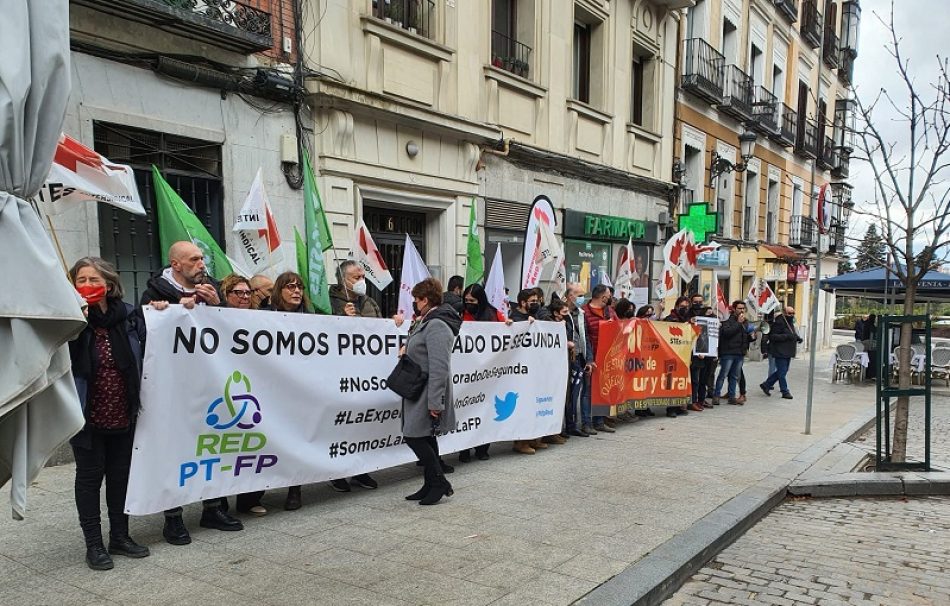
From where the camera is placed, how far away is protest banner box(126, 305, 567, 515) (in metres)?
4.05

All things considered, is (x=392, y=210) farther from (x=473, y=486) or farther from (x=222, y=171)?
(x=473, y=486)

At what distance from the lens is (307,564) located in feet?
12.9

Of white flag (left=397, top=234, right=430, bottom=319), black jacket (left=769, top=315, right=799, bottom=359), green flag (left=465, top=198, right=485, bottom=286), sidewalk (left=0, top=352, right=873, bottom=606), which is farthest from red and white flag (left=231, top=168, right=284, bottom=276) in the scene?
black jacket (left=769, top=315, right=799, bottom=359)

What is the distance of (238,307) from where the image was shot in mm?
4703

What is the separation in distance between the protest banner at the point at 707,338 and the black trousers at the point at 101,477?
8.30 m

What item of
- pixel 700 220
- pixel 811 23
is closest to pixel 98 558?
pixel 700 220

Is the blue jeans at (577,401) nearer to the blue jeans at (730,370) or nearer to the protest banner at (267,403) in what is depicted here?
the protest banner at (267,403)

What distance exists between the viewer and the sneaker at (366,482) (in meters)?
5.52

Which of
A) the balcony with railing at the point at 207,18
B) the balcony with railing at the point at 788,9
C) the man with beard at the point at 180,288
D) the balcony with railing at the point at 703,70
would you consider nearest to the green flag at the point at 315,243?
the balcony with railing at the point at 207,18

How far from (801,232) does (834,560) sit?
24.6 m

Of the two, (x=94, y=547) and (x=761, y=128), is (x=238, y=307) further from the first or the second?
(x=761, y=128)

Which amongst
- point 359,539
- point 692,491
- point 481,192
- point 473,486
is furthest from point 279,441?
point 481,192

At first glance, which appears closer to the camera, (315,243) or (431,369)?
(431,369)

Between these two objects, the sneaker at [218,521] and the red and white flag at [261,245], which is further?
the red and white flag at [261,245]
